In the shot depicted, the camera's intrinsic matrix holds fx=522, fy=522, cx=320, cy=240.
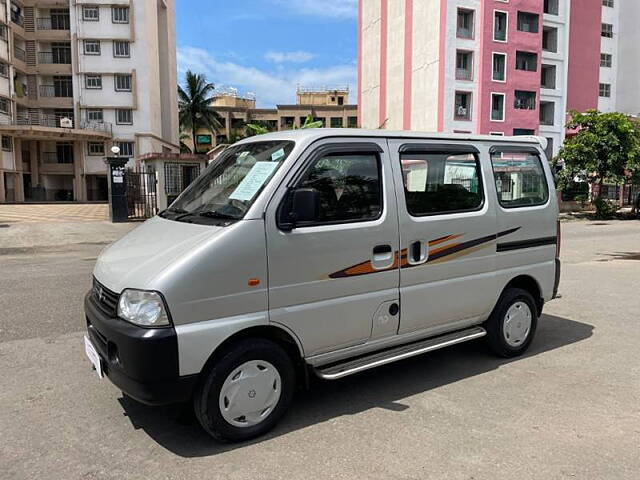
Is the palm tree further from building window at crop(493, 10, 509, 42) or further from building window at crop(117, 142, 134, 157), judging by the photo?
building window at crop(493, 10, 509, 42)

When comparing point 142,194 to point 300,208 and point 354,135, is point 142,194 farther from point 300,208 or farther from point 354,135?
point 300,208

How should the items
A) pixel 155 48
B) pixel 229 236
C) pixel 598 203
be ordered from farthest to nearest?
pixel 155 48
pixel 598 203
pixel 229 236

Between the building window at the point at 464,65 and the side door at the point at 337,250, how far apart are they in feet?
119

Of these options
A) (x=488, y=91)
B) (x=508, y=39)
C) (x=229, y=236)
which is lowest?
(x=229, y=236)

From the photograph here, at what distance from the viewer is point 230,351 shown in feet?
10.7

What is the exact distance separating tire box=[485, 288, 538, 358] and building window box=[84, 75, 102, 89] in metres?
46.1

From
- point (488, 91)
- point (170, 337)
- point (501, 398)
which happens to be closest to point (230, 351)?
point (170, 337)

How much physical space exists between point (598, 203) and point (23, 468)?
30717mm

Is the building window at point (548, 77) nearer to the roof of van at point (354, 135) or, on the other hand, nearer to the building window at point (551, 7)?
the building window at point (551, 7)

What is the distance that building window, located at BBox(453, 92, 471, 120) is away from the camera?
1476 inches

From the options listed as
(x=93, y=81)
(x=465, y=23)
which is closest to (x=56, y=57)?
(x=93, y=81)

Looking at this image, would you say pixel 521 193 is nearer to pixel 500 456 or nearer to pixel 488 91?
pixel 500 456

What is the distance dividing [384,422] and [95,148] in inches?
1840

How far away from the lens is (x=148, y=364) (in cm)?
302
